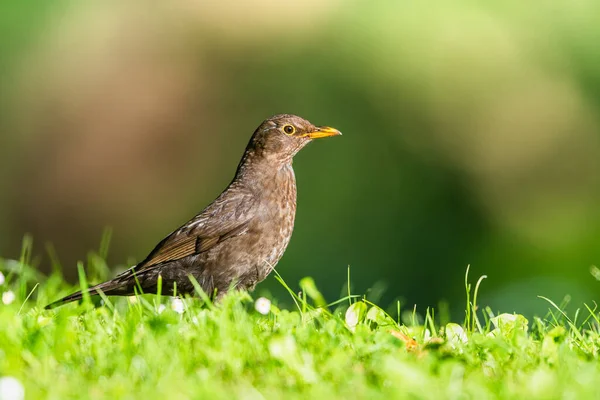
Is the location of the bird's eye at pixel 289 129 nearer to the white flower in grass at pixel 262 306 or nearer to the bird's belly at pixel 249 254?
the bird's belly at pixel 249 254

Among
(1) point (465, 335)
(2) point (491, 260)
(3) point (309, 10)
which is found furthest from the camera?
(3) point (309, 10)

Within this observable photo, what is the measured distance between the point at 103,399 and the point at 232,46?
907 cm

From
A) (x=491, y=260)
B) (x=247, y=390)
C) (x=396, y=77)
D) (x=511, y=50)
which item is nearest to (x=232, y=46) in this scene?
(x=396, y=77)

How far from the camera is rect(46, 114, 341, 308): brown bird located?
212 inches

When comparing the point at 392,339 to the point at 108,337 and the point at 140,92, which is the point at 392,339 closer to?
the point at 108,337

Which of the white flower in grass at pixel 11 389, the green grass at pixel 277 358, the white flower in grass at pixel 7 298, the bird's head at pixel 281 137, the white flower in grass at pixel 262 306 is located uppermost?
the bird's head at pixel 281 137

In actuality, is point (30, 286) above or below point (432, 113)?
below

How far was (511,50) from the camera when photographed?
35.9 ft

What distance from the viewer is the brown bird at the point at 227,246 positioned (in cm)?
539

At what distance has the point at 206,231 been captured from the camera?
5523 mm

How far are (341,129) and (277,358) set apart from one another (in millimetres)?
7484

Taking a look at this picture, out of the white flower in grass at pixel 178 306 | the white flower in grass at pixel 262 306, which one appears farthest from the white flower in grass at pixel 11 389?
the white flower in grass at pixel 262 306

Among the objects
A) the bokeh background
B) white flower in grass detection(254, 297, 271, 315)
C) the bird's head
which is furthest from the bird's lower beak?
the bokeh background

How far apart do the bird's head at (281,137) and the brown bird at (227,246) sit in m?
0.18
